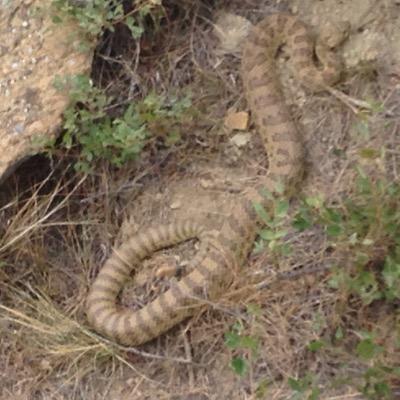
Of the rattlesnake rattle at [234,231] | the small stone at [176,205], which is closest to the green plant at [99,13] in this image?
the rattlesnake rattle at [234,231]

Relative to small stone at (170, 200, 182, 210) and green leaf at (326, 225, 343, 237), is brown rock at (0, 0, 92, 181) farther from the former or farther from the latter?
green leaf at (326, 225, 343, 237)

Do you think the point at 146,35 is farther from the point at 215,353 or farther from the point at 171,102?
the point at 215,353

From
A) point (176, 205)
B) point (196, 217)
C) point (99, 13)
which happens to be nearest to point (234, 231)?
point (196, 217)

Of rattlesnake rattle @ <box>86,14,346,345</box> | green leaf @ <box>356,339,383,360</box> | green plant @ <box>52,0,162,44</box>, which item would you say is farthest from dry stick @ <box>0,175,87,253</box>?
green leaf @ <box>356,339,383,360</box>

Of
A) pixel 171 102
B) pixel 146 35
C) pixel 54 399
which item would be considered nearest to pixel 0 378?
pixel 54 399

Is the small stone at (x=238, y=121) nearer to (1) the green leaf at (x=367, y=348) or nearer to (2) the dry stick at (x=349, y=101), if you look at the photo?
(2) the dry stick at (x=349, y=101)

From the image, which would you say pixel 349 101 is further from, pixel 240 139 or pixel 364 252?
pixel 364 252

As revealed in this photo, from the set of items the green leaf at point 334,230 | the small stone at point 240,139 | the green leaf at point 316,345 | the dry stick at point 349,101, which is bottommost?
the green leaf at point 316,345
